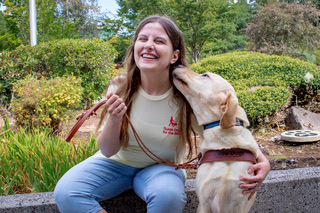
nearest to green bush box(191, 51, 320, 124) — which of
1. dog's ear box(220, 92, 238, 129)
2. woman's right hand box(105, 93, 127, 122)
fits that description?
dog's ear box(220, 92, 238, 129)

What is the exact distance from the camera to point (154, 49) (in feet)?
6.21

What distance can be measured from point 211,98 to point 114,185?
Result: 897mm

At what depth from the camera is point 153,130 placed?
6.36 feet

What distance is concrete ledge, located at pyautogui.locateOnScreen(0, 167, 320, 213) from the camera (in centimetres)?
205

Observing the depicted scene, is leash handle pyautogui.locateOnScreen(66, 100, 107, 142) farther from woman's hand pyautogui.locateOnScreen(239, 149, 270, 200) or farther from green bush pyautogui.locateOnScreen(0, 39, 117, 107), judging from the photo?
green bush pyautogui.locateOnScreen(0, 39, 117, 107)

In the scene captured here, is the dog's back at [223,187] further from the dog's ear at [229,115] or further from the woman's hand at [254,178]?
the dog's ear at [229,115]

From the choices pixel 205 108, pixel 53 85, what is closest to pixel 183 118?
pixel 205 108

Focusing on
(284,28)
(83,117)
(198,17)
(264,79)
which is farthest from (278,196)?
(198,17)

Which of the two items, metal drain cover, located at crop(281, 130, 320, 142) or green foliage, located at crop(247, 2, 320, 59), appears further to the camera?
green foliage, located at crop(247, 2, 320, 59)

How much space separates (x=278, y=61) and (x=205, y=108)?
3.77 metres

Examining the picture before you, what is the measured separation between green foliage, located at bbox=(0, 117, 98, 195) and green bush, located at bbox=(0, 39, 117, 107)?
3.69 meters

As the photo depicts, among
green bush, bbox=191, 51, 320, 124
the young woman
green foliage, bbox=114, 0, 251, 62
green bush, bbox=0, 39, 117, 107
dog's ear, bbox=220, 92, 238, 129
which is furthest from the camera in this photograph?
green foliage, bbox=114, 0, 251, 62

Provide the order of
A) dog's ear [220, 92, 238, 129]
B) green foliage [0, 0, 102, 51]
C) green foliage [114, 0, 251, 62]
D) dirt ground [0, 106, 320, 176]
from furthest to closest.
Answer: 1. green foliage [114, 0, 251, 62]
2. green foliage [0, 0, 102, 51]
3. dirt ground [0, 106, 320, 176]
4. dog's ear [220, 92, 238, 129]

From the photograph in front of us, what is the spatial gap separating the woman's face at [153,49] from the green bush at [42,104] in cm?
253
